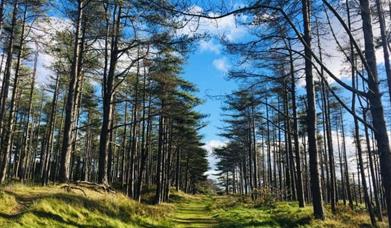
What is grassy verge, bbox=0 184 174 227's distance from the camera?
Result: 7750mm

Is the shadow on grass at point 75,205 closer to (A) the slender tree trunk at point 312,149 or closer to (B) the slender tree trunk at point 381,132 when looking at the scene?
(A) the slender tree trunk at point 312,149

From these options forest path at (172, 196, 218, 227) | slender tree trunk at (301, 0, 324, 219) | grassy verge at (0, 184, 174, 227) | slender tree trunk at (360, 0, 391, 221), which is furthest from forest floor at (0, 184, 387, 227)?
slender tree trunk at (360, 0, 391, 221)

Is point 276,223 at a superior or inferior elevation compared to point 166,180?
inferior

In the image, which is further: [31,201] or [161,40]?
[161,40]

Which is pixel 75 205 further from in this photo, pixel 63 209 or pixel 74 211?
pixel 63 209

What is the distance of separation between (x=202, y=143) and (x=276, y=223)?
34402mm

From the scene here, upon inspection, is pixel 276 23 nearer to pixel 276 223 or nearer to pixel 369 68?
pixel 369 68

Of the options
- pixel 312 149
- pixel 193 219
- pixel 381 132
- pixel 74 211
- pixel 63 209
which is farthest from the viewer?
pixel 193 219

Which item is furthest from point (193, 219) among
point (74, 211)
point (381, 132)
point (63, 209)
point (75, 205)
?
Answer: point (381, 132)

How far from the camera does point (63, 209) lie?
9.19 metres

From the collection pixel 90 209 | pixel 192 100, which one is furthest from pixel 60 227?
pixel 192 100

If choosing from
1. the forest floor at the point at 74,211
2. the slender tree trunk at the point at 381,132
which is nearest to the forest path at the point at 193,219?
the forest floor at the point at 74,211

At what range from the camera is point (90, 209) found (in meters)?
10.4

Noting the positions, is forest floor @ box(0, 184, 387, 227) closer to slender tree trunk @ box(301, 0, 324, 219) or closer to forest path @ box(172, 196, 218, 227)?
slender tree trunk @ box(301, 0, 324, 219)
